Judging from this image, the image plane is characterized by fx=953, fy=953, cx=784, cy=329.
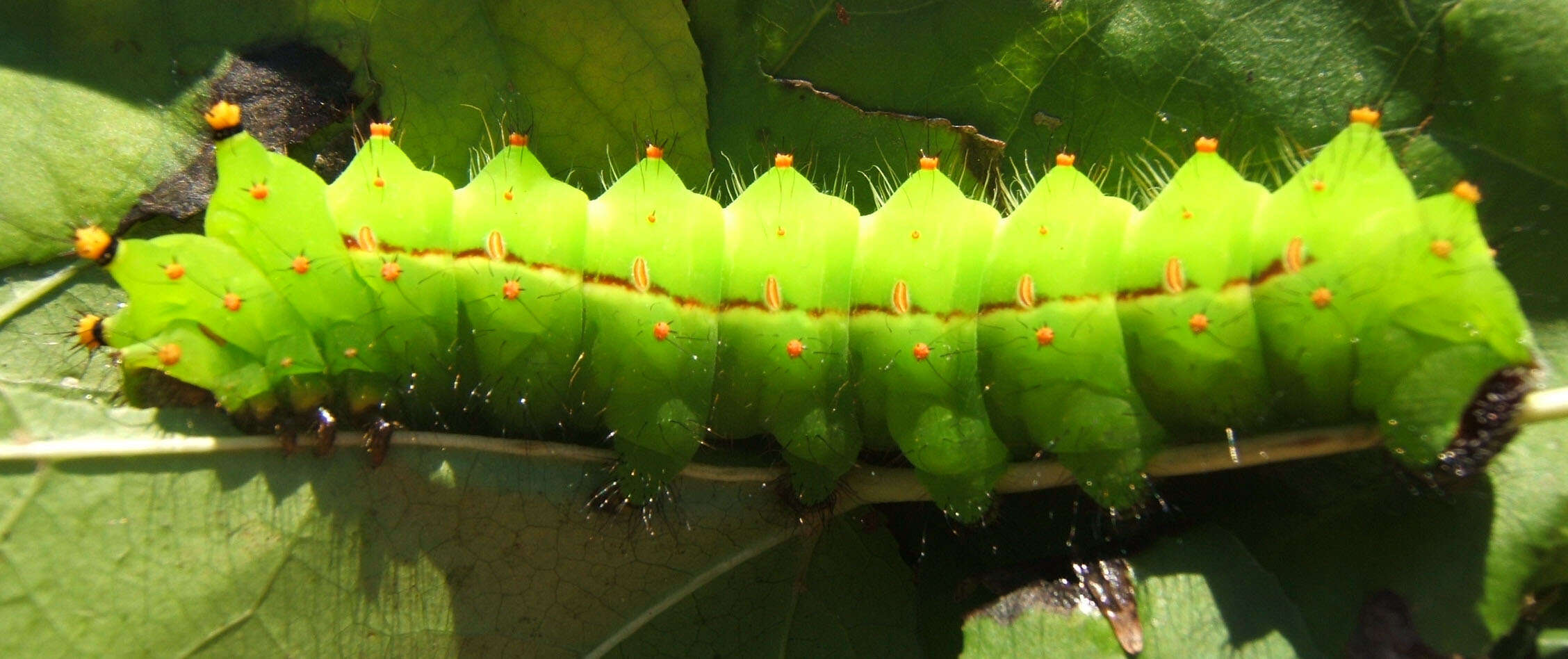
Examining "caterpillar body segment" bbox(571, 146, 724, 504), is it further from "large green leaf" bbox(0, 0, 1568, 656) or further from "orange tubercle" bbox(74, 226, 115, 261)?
"orange tubercle" bbox(74, 226, 115, 261)

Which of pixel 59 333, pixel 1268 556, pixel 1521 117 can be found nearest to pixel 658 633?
pixel 1268 556

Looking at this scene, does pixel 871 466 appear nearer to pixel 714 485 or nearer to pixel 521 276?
pixel 714 485

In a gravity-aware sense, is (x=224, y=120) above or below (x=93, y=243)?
above

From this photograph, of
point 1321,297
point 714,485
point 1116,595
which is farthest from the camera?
point 714,485

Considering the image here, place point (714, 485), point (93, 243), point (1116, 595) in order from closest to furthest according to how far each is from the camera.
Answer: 1. point (93, 243)
2. point (1116, 595)
3. point (714, 485)

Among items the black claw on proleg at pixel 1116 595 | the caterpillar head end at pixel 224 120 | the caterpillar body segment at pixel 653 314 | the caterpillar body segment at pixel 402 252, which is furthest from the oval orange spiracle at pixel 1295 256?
the caterpillar head end at pixel 224 120

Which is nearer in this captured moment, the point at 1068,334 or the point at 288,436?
the point at 1068,334

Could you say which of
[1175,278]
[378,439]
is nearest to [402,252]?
[378,439]
